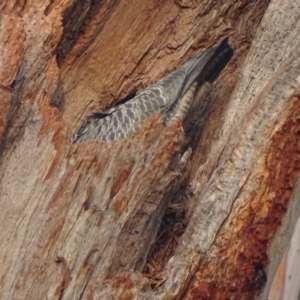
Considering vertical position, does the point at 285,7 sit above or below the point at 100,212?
above

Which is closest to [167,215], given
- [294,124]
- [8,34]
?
[294,124]

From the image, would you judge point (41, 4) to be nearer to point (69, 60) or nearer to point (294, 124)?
point (69, 60)

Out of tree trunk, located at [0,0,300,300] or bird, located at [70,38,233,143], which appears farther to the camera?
bird, located at [70,38,233,143]

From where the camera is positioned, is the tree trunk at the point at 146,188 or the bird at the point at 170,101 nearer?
the tree trunk at the point at 146,188

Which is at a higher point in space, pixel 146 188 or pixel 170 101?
pixel 170 101
